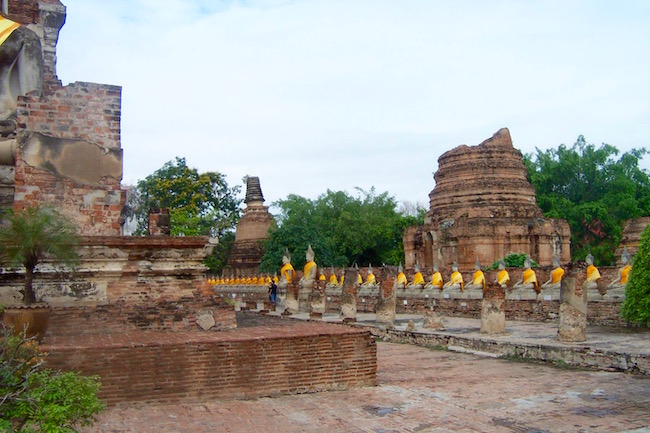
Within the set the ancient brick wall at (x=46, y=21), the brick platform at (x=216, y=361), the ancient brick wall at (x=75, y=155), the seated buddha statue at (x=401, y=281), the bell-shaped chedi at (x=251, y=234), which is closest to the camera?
the brick platform at (x=216, y=361)

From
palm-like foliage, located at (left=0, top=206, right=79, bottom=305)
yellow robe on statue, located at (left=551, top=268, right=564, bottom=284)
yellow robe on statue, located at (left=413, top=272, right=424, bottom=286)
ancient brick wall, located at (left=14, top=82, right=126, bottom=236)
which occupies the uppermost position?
ancient brick wall, located at (left=14, top=82, right=126, bottom=236)

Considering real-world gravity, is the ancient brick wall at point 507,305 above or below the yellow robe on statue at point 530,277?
below

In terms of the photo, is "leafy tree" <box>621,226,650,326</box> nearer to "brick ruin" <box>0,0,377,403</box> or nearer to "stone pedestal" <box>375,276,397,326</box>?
"stone pedestal" <box>375,276,397,326</box>

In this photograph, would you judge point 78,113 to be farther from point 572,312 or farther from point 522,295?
point 522,295

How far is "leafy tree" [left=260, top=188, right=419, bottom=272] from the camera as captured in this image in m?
35.9

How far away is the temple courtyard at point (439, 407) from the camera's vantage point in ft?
20.0

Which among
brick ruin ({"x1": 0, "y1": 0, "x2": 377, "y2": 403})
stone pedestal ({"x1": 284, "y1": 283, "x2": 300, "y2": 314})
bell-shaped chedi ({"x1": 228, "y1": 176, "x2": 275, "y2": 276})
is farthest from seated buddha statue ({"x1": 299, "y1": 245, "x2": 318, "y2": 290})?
bell-shaped chedi ({"x1": 228, "y1": 176, "x2": 275, "y2": 276})

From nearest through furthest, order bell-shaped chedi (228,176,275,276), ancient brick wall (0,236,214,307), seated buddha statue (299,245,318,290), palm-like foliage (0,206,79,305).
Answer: palm-like foliage (0,206,79,305), ancient brick wall (0,236,214,307), seated buddha statue (299,245,318,290), bell-shaped chedi (228,176,275,276)

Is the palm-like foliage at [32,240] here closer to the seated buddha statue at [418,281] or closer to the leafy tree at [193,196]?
the seated buddha statue at [418,281]

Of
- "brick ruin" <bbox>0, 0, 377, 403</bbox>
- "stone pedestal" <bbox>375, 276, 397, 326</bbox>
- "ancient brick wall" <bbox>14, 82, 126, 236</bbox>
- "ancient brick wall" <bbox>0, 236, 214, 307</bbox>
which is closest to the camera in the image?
Answer: "brick ruin" <bbox>0, 0, 377, 403</bbox>

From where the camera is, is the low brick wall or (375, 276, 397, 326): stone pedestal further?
(375, 276, 397, 326): stone pedestal

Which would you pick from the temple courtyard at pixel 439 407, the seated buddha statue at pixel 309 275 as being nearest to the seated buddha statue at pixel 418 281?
the seated buddha statue at pixel 309 275

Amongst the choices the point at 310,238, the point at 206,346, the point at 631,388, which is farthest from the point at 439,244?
the point at 206,346

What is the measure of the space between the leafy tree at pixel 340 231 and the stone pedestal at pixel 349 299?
17905 mm
